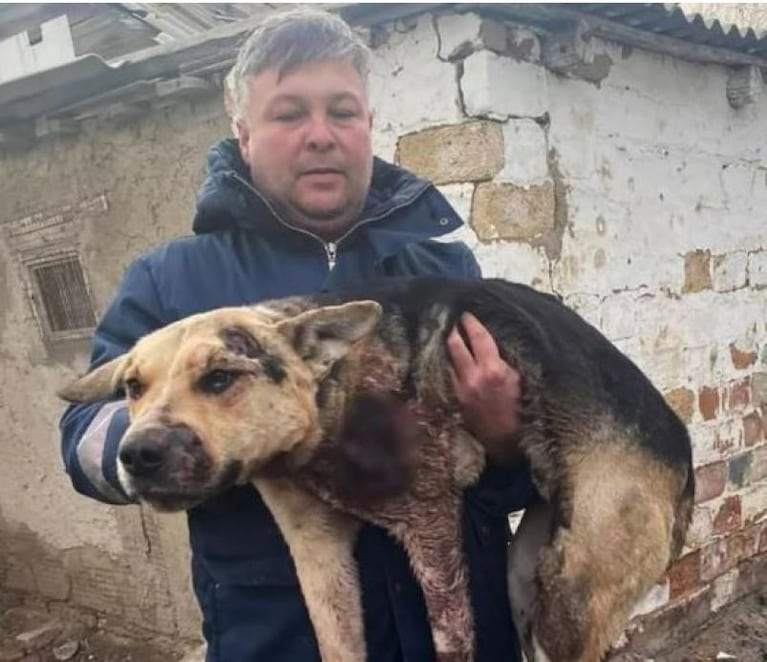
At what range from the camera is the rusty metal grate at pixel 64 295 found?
5.89m

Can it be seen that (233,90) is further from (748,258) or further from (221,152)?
(748,258)

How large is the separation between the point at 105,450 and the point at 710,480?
4332 millimetres

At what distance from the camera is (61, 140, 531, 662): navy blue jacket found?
206 cm

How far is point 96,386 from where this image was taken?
2061mm

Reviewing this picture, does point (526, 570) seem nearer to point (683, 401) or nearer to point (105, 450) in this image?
point (105, 450)

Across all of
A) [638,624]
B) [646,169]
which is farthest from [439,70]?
[638,624]

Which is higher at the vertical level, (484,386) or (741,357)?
(484,386)

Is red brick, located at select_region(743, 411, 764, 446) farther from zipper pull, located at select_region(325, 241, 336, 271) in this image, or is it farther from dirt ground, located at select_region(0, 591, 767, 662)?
zipper pull, located at select_region(325, 241, 336, 271)

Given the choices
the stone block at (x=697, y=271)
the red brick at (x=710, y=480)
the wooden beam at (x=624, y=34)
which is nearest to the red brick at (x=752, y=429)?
the red brick at (x=710, y=480)

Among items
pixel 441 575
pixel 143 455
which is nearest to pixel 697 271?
pixel 441 575

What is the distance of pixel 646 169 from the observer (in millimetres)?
4934

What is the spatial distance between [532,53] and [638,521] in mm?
2625

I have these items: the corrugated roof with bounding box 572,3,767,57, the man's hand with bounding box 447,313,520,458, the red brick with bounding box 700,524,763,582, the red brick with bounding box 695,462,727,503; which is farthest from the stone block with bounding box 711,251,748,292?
the man's hand with bounding box 447,313,520,458

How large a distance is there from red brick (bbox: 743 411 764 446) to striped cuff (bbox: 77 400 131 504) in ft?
15.0
